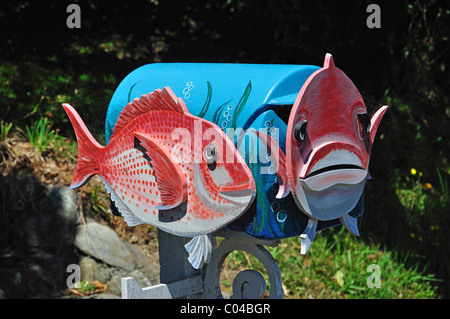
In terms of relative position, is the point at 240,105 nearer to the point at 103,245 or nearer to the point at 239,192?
the point at 239,192

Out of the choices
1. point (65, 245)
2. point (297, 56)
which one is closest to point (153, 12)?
point (297, 56)

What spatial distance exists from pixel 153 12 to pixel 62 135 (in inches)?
56.0

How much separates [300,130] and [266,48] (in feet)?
11.4

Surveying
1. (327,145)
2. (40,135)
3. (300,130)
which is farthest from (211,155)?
(40,135)

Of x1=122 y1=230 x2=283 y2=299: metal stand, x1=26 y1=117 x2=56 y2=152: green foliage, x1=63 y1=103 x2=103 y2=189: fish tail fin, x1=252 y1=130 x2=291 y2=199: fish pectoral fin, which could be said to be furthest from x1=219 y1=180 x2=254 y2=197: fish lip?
x1=26 y1=117 x2=56 y2=152: green foliage

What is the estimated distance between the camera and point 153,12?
6.23m

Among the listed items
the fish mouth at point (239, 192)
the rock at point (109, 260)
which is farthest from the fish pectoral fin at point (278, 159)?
the rock at point (109, 260)

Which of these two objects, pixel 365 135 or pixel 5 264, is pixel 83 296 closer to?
pixel 5 264

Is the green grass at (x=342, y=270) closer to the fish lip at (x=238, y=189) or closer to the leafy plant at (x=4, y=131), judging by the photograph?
the leafy plant at (x=4, y=131)

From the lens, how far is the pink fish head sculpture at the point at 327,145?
9.15 feet

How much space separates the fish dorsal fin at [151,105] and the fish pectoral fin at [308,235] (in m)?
0.70

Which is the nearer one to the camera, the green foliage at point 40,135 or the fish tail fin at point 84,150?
the fish tail fin at point 84,150

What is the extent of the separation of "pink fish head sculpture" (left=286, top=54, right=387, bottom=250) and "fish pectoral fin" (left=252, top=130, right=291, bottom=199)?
0.02 meters

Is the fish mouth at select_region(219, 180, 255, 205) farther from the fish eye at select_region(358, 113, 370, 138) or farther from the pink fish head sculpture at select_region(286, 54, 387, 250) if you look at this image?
the fish eye at select_region(358, 113, 370, 138)
